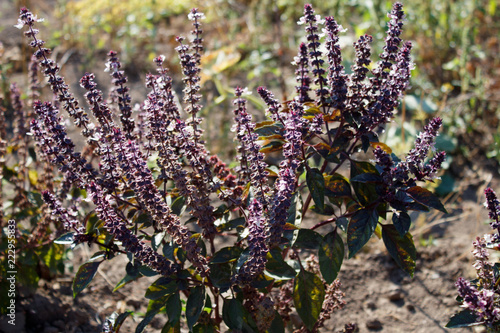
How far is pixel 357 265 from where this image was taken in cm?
338

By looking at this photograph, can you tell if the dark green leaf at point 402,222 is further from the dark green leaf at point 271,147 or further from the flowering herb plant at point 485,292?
the dark green leaf at point 271,147

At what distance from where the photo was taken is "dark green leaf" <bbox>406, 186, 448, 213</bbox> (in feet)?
5.78

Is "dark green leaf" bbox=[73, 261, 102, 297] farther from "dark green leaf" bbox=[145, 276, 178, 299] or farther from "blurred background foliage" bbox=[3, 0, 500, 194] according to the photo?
"blurred background foliage" bbox=[3, 0, 500, 194]

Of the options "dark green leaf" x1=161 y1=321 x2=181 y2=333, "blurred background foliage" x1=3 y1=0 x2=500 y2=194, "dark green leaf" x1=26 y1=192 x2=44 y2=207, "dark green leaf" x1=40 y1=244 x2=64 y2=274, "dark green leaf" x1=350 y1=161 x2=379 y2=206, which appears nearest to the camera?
"dark green leaf" x1=350 y1=161 x2=379 y2=206

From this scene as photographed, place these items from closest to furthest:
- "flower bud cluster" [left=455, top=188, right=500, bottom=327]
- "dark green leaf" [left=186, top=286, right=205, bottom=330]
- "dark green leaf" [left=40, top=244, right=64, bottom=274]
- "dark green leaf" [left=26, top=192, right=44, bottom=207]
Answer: "flower bud cluster" [left=455, top=188, right=500, bottom=327]
"dark green leaf" [left=186, top=286, right=205, bottom=330]
"dark green leaf" [left=40, top=244, right=64, bottom=274]
"dark green leaf" [left=26, top=192, right=44, bottom=207]

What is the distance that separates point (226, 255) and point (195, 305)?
0.73 ft

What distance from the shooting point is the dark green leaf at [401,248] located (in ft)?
6.23

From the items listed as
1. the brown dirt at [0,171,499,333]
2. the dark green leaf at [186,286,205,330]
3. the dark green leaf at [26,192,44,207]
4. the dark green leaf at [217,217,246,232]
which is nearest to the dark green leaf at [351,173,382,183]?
the dark green leaf at [217,217,246,232]

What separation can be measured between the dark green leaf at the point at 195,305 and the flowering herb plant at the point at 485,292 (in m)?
0.91

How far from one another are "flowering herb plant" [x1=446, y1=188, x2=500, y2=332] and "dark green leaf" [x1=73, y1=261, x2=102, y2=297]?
1.35 m

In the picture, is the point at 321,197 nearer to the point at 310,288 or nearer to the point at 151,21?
the point at 310,288

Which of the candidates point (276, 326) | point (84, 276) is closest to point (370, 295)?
point (276, 326)

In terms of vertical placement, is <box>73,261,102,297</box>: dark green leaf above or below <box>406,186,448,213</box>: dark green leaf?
below

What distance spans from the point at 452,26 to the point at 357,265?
346cm
